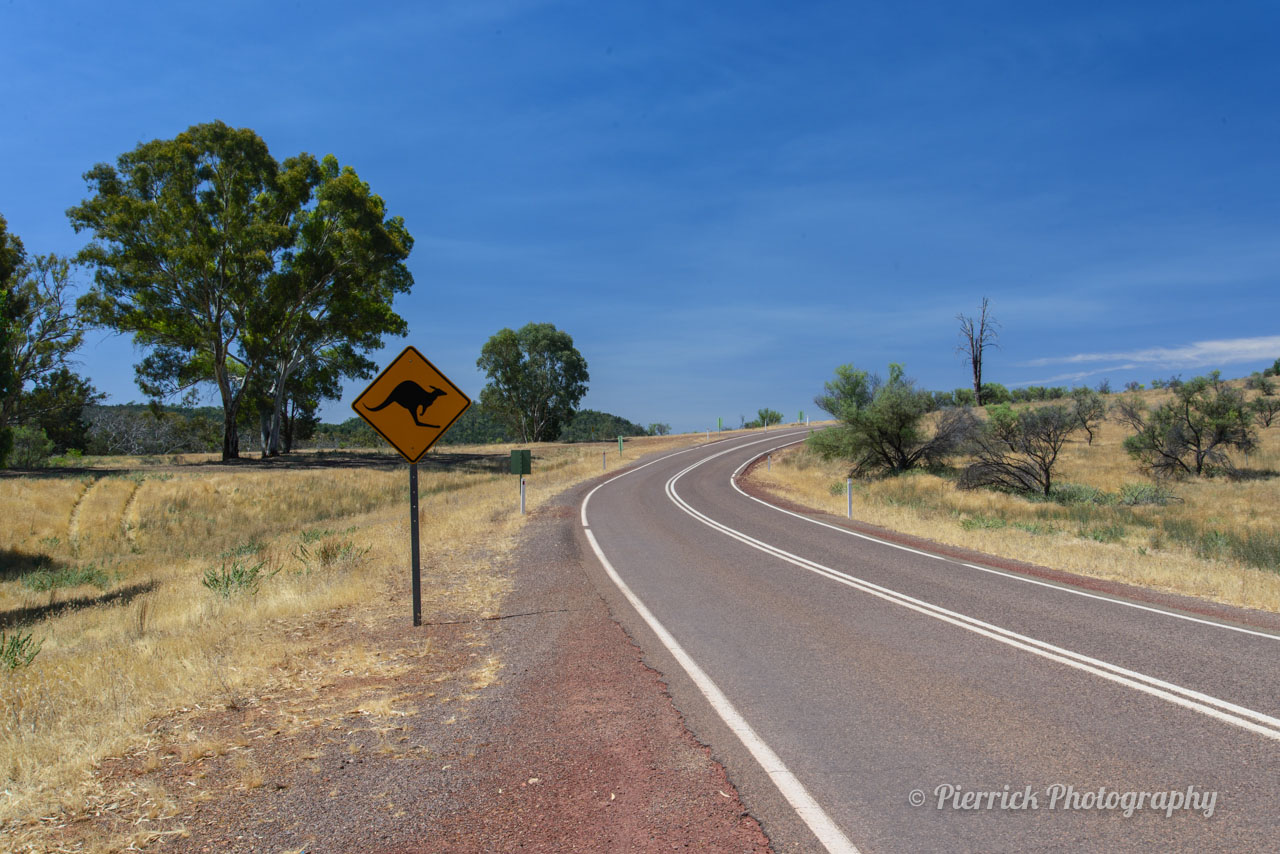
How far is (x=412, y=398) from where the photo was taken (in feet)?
25.9

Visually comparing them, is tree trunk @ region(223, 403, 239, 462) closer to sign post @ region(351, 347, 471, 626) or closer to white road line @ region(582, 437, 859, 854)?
sign post @ region(351, 347, 471, 626)

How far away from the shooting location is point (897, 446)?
3422 centimetres

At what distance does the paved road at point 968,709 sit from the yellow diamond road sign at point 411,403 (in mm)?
3084

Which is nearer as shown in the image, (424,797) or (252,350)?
(424,797)

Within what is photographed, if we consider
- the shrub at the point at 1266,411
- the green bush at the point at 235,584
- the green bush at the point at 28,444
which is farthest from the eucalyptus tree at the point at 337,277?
the shrub at the point at 1266,411

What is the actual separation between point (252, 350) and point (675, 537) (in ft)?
107

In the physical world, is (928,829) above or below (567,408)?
below

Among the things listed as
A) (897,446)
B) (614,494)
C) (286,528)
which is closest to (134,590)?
(286,528)

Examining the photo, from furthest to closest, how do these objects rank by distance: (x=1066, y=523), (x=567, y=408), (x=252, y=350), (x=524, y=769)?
(x=567, y=408) → (x=252, y=350) → (x=1066, y=523) → (x=524, y=769)

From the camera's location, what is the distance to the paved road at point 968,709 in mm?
3461

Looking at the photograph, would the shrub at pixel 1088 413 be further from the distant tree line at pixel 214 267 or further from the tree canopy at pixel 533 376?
the tree canopy at pixel 533 376

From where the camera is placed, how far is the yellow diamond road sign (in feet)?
25.5

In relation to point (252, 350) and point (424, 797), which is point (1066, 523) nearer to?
point (424, 797)

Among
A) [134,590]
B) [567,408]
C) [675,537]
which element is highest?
[567,408]
